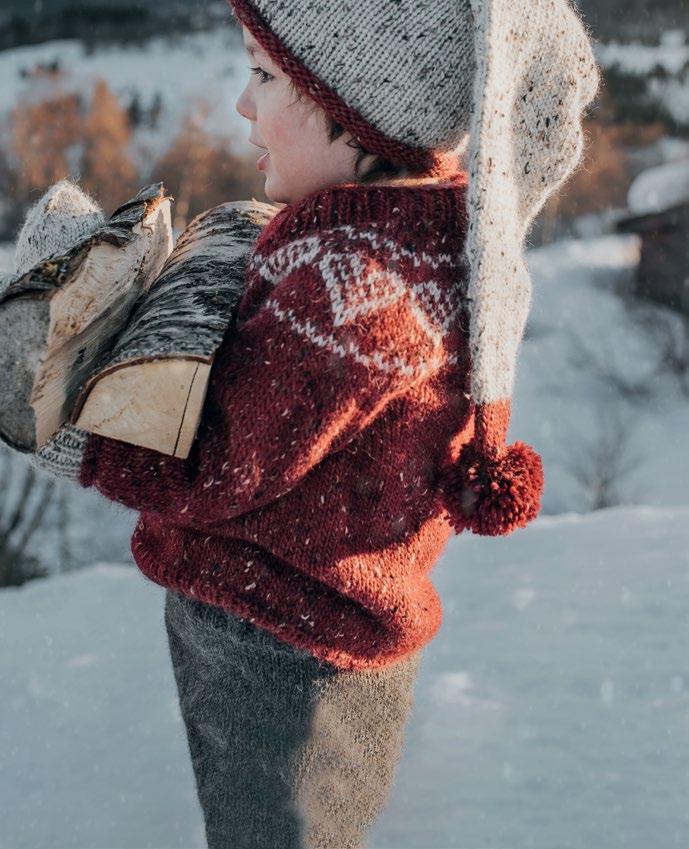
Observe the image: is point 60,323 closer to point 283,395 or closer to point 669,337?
point 283,395

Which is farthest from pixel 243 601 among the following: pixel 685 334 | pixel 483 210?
pixel 685 334

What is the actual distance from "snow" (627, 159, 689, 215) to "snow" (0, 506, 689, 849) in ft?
34.7

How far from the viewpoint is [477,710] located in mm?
1812

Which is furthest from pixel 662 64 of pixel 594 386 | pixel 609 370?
pixel 594 386

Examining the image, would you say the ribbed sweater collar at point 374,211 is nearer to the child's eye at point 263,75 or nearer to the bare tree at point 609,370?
the child's eye at point 263,75

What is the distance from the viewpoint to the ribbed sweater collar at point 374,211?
3.10 ft

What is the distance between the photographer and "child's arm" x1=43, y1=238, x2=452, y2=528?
905 mm

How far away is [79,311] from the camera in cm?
92

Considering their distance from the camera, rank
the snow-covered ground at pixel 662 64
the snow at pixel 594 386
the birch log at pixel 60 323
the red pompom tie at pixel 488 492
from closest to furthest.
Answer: the birch log at pixel 60 323 < the red pompom tie at pixel 488 492 < the snow at pixel 594 386 < the snow-covered ground at pixel 662 64

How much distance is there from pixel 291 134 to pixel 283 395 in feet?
1.01

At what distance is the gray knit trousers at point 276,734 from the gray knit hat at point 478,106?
0.86ft

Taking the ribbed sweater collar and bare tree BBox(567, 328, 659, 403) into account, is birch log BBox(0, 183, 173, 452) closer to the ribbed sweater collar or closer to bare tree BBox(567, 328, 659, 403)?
the ribbed sweater collar

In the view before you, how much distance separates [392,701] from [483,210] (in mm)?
600

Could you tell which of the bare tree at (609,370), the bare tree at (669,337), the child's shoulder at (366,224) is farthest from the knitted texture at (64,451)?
the bare tree at (669,337)
